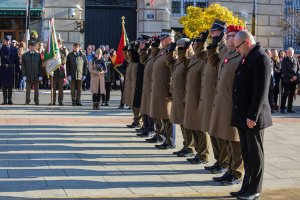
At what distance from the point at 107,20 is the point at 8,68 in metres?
11.0

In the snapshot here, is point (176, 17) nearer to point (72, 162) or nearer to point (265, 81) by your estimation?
point (72, 162)

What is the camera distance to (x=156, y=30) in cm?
2838

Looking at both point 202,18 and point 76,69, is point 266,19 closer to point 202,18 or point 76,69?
point 202,18

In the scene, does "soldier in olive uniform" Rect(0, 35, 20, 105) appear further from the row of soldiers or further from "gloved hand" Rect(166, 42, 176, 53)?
"gloved hand" Rect(166, 42, 176, 53)

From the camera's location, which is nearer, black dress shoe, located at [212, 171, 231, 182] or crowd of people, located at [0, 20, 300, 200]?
crowd of people, located at [0, 20, 300, 200]

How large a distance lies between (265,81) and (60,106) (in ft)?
39.1

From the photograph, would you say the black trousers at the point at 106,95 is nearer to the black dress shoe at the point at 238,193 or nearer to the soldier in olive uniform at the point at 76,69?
the soldier in olive uniform at the point at 76,69

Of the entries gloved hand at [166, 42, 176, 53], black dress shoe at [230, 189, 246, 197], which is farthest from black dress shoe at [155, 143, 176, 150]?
black dress shoe at [230, 189, 246, 197]

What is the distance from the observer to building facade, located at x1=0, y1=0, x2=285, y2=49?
2712cm

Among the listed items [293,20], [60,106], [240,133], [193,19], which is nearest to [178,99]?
[240,133]

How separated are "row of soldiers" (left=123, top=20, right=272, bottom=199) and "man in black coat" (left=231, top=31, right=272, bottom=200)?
0.01 m

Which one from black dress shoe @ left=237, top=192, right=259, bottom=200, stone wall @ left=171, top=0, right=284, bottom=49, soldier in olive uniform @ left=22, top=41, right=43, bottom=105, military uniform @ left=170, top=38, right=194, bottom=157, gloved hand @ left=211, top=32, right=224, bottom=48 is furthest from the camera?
stone wall @ left=171, top=0, right=284, bottom=49

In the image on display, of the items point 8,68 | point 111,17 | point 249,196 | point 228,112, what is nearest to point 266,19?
point 111,17

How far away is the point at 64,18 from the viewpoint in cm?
2722
